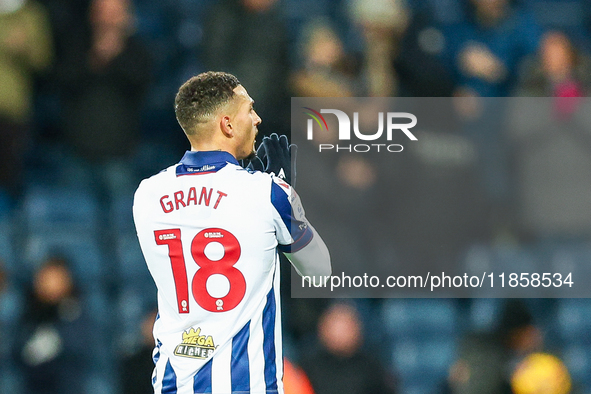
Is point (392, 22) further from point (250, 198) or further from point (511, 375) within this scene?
point (250, 198)

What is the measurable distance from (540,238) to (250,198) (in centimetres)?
374

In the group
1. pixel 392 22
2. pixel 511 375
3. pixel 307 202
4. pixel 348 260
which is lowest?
pixel 511 375

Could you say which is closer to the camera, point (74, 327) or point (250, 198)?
point (250, 198)

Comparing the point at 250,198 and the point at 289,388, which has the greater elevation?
the point at 250,198

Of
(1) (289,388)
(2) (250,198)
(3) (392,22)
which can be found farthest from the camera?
(3) (392,22)

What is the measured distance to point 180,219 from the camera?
2.46 m

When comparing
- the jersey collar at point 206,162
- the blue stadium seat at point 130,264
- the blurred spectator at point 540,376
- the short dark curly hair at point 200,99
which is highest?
the short dark curly hair at point 200,99

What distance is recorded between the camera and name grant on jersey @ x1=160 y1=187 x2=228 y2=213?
246 centimetres

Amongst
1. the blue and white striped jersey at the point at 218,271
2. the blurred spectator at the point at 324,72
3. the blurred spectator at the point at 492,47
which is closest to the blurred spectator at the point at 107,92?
the blurred spectator at the point at 324,72

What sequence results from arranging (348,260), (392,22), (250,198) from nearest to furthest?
(250,198)
(348,260)
(392,22)

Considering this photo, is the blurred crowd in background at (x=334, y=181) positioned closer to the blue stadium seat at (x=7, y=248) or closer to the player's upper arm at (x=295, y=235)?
the blue stadium seat at (x=7, y=248)

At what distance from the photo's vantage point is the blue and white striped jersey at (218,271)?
242cm

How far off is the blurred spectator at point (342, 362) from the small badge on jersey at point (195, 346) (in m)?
2.70

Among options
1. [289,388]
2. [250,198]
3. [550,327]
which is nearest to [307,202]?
[289,388]
